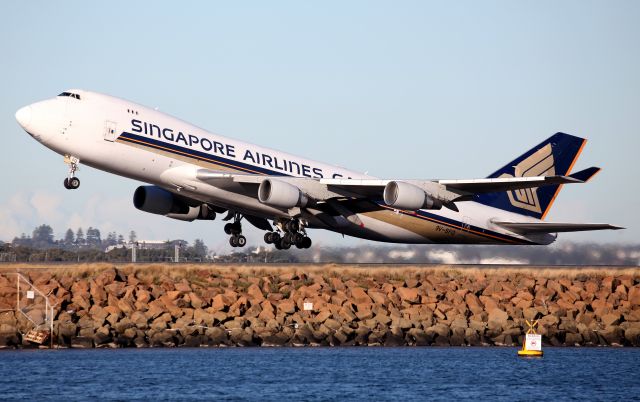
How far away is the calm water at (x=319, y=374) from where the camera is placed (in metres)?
39.8

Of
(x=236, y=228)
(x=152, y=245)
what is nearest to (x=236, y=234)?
(x=236, y=228)

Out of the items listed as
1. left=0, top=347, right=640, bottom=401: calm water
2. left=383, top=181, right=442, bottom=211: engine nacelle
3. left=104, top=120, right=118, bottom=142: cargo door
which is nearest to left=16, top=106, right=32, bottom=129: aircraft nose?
left=104, top=120, right=118, bottom=142: cargo door

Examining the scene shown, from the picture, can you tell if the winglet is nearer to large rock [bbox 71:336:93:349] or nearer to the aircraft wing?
the aircraft wing

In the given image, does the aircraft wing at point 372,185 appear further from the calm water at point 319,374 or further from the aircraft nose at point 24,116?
the aircraft nose at point 24,116

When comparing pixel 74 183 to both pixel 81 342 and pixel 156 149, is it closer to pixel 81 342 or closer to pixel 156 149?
pixel 156 149

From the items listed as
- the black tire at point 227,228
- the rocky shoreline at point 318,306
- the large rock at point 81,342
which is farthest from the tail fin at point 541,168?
the large rock at point 81,342

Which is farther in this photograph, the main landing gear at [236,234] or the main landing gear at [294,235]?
the main landing gear at [236,234]

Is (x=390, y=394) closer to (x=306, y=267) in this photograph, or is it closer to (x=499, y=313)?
(x=499, y=313)

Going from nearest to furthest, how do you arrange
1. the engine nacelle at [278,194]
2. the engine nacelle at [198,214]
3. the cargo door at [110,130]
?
the cargo door at [110,130]
the engine nacelle at [278,194]
the engine nacelle at [198,214]

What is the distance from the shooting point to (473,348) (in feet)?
162

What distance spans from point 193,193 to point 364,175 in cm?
874

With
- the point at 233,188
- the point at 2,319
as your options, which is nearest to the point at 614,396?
the point at 233,188

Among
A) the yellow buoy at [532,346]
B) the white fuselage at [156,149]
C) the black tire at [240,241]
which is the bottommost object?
the yellow buoy at [532,346]

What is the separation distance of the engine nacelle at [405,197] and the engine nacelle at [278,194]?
3.53m
